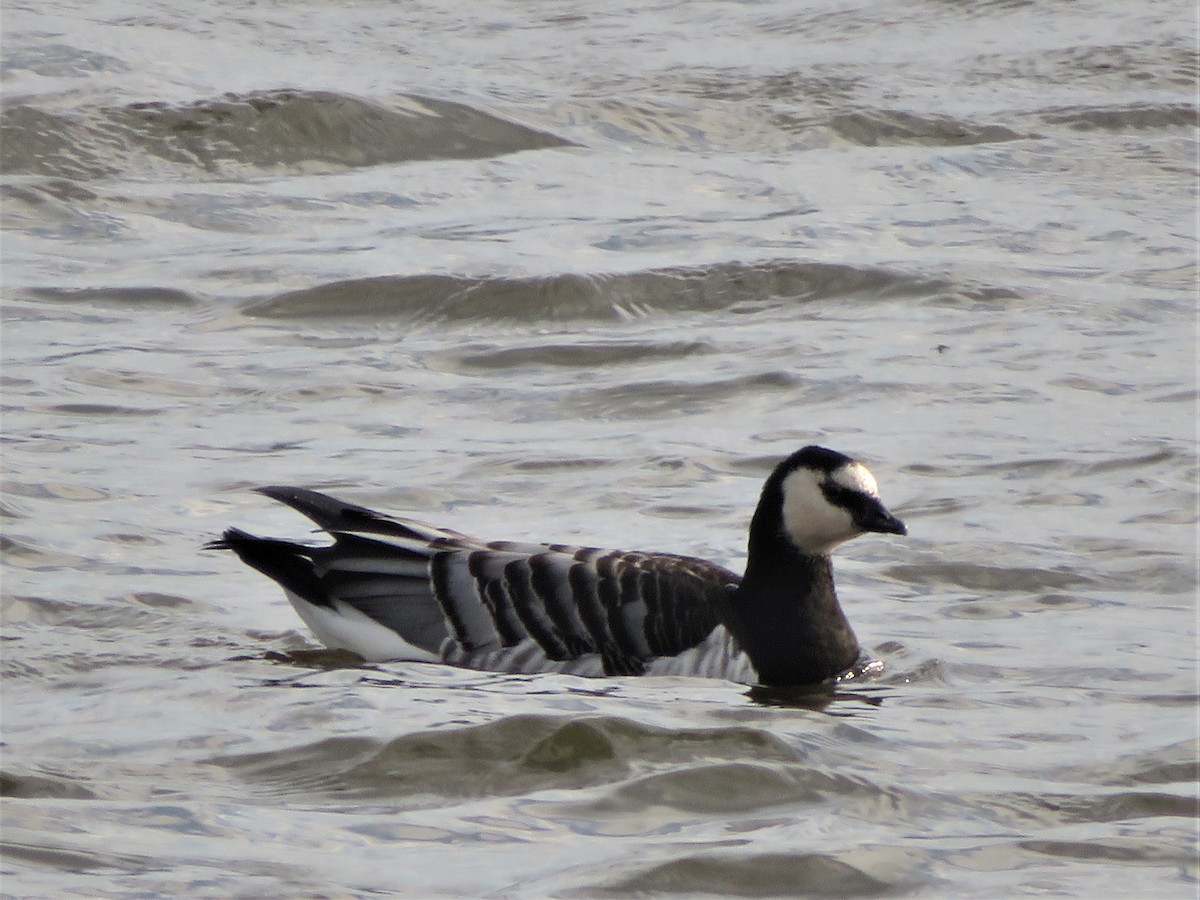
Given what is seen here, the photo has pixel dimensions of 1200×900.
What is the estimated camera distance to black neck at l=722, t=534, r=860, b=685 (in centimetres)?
798

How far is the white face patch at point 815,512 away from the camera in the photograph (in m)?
8.05

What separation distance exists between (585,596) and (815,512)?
871 millimetres

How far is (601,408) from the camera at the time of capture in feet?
36.3

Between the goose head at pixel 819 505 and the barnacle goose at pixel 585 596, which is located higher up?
the goose head at pixel 819 505

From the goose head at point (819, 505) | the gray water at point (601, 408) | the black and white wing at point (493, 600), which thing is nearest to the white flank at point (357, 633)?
the black and white wing at point (493, 600)

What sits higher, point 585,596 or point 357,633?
point 585,596

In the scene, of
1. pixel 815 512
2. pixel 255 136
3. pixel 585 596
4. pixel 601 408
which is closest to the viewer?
pixel 585 596

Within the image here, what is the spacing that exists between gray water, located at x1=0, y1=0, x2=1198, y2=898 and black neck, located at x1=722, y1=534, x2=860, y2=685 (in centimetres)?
17

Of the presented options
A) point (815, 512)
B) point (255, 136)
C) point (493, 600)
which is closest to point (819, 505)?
point (815, 512)

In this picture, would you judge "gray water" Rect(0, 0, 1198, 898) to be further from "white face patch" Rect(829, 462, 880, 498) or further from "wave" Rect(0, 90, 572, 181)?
"white face patch" Rect(829, 462, 880, 498)

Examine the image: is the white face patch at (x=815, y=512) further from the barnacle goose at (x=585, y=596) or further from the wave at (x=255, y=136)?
the wave at (x=255, y=136)

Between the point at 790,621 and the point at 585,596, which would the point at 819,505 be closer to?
the point at 790,621

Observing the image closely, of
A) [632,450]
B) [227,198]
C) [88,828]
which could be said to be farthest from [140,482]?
[227,198]

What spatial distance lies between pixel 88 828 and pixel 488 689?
1975mm
